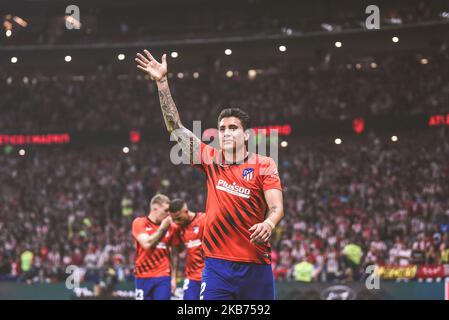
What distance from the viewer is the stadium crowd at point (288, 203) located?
82.6ft

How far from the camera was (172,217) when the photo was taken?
1213 centimetres

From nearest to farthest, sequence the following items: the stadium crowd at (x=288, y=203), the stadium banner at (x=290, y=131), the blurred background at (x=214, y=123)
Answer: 1. the stadium crowd at (x=288, y=203)
2. the blurred background at (x=214, y=123)
3. the stadium banner at (x=290, y=131)

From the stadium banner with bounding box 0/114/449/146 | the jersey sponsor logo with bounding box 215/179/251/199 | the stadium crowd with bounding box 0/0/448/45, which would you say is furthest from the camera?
the stadium crowd with bounding box 0/0/448/45

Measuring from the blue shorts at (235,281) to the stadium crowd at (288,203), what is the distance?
16.0 meters

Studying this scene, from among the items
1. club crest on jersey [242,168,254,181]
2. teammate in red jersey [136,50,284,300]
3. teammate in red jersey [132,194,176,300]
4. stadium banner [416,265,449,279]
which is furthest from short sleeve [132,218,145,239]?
stadium banner [416,265,449,279]

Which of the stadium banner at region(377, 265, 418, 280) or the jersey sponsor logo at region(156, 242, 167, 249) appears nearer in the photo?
the jersey sponsor logo at region(156, 242, 167, 249)

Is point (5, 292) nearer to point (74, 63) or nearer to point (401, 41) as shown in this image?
point (74, 63)

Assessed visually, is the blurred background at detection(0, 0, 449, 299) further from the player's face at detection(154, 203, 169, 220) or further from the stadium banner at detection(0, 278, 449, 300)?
the player's face at detection(154, 203, 169, 220)

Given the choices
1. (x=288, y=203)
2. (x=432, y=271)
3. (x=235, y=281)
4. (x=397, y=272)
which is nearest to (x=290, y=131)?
(x=288, y=203)

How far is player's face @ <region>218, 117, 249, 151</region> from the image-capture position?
23.7 feet

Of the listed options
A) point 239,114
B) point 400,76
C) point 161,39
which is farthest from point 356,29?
point 239,114

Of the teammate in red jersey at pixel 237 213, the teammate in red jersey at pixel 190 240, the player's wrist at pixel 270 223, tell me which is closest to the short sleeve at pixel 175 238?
the teammate in red jersey at pixel 190 240

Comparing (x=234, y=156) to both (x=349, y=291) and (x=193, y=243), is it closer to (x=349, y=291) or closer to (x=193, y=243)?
(x=193, y=243)

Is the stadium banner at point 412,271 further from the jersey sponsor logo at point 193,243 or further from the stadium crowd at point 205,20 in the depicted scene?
the stadium crowd at point 205,20
